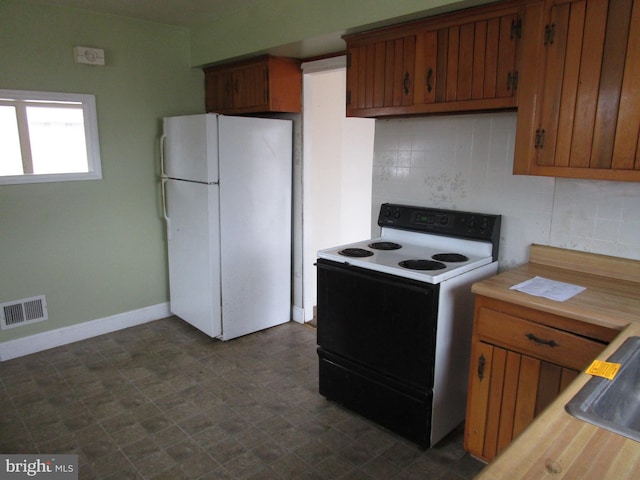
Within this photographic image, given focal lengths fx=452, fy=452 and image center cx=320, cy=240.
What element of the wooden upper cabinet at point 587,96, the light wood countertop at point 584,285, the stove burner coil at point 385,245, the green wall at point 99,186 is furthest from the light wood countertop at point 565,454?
the green wall at point 99,186

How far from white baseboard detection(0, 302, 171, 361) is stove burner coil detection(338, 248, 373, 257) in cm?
210

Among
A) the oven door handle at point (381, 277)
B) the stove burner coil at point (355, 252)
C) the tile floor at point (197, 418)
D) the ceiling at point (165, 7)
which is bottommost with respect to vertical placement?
the tile floor at point (197, 418)

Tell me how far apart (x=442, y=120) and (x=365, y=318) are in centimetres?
122

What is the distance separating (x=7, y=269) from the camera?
3.09 meters

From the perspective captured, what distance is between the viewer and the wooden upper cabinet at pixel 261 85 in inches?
128

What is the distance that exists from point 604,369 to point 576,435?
1.03 feet

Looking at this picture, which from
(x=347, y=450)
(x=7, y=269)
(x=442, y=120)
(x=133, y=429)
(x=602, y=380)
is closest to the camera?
(x=602, y=380)

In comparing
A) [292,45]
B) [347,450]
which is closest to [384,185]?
[292,45]

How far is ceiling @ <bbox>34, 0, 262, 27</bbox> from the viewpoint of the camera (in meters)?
3.00

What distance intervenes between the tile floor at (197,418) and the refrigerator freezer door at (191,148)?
50.3 inches

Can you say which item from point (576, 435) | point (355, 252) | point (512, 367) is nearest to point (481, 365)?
point (512, 367)

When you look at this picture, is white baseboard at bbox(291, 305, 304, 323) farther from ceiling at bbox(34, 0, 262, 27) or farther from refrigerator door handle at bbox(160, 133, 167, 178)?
ceiling at bbox(34, 0, 262, 27)

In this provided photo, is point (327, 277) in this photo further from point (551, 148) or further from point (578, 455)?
point (578, 455)

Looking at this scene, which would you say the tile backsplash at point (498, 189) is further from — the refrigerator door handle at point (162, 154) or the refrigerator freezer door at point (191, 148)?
the refrigerator door handle at point (162, 154)
